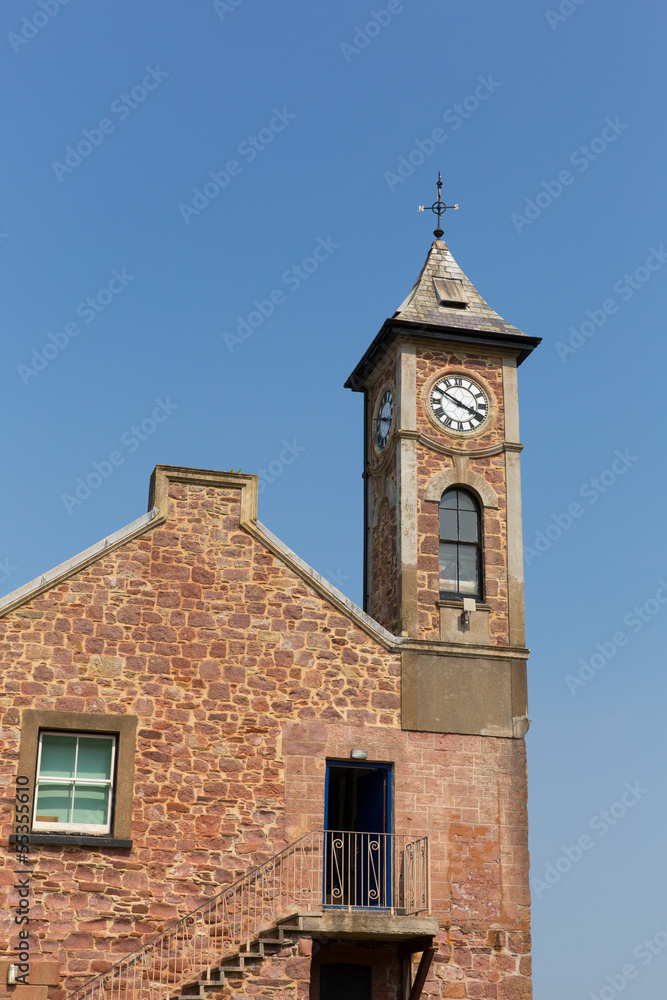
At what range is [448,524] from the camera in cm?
2027

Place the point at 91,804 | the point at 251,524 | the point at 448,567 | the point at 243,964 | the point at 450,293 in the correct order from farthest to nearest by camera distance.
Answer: the point at 450,293
the point at 448,567
the point at 251,524
the point at 91,804
the point at 243,964

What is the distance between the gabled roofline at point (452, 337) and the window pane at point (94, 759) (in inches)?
318

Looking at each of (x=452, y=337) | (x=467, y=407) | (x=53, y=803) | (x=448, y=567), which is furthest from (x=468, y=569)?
(x=53, y=803)

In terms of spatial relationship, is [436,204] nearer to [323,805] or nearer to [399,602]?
[399,602]

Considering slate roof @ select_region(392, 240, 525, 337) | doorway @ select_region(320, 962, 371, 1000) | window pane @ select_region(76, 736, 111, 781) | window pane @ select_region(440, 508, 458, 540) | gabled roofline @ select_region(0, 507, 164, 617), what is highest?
slate roof @ select_region(392, 240, 525, 337)

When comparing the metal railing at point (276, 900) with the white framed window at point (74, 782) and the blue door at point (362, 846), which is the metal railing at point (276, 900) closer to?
the blue door at point (362, 846)

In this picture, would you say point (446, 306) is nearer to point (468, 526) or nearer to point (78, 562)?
point (468, 526)

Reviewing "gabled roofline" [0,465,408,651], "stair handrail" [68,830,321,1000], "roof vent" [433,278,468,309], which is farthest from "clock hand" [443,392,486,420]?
"stair handrail" [68,830,321,1000]

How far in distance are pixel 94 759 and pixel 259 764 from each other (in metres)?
2.30

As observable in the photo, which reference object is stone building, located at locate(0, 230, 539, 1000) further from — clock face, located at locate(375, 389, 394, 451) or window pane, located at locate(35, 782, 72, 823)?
clock face, located at locate(375, 389, 394, 451)

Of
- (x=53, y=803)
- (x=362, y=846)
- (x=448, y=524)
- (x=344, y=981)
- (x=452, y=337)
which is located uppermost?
(x=452, y=337)

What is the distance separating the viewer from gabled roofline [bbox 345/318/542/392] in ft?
68.4

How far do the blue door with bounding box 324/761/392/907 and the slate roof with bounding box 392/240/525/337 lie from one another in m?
7.39

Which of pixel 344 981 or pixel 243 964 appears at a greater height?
pixel 243 964
